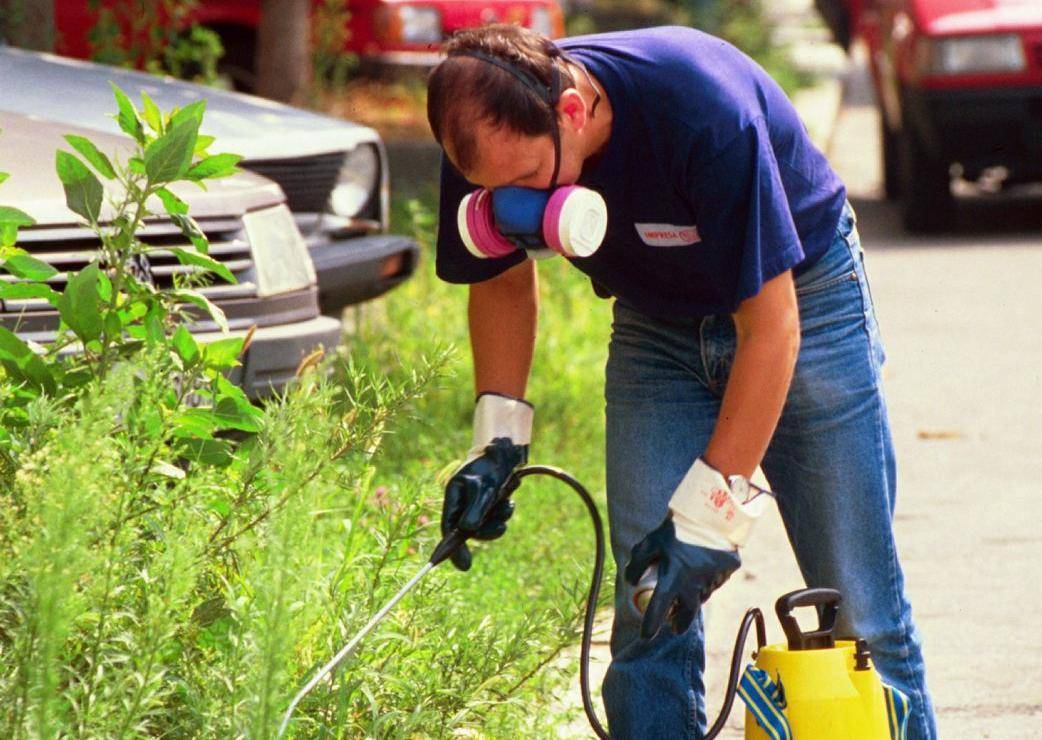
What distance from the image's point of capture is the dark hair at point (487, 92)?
8.38ft

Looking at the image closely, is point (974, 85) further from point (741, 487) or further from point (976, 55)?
point (741, 487)

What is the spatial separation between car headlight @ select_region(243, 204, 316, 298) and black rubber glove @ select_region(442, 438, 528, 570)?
158 cm

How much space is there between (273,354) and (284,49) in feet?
15.7

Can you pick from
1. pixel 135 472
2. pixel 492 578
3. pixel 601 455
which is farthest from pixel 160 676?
pixel 601 455

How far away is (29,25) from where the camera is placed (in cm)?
718

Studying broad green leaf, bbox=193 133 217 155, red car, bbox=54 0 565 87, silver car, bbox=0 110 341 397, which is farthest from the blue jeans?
red car, bbox=54 0 565 87

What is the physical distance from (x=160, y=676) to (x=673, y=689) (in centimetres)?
103

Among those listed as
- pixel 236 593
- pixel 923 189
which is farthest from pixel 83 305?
pixel 923 189

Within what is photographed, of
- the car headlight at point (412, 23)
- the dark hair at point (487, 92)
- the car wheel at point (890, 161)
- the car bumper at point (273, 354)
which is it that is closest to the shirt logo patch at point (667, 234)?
the dark hair at point (487, 92)

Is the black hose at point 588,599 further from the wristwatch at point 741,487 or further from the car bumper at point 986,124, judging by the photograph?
the car bumper at point 986,124

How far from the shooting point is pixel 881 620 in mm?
3014

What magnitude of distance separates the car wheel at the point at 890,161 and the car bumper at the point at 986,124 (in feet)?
4.80

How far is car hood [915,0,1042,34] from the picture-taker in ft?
31.9

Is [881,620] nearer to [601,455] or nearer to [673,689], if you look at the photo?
[673,689]
